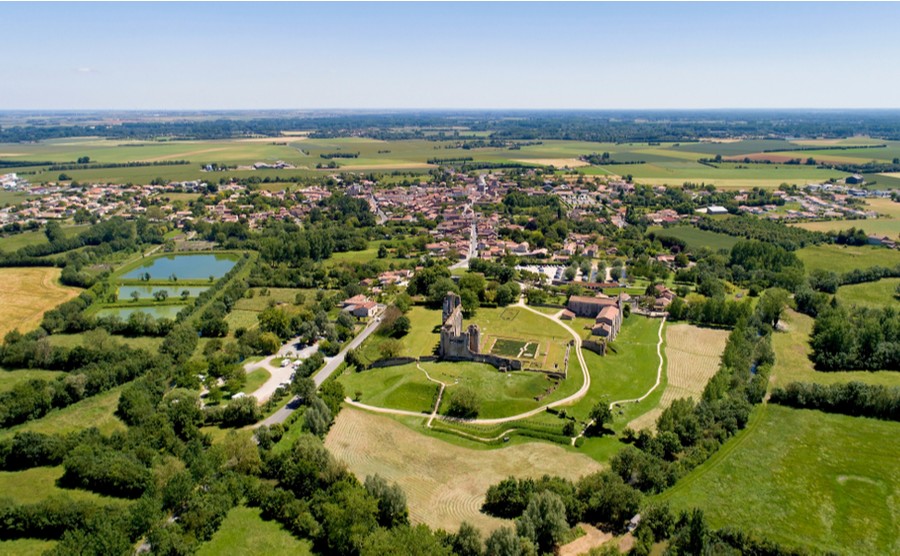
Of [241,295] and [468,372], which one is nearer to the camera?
[468,372]

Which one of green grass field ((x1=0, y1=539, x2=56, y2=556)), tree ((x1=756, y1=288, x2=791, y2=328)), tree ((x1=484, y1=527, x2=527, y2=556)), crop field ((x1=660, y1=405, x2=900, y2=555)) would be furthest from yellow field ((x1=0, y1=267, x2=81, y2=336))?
tree ((x1=756, y1=288, x2=791, y2=328))

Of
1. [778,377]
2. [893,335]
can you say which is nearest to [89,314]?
[778,377]

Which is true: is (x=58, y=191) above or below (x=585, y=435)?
above

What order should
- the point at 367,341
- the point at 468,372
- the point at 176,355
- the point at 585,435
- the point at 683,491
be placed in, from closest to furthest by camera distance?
the point at 683,491 < the point at 585,435 < the point at 468,372 < the point at 176,355 < the point at 367,341

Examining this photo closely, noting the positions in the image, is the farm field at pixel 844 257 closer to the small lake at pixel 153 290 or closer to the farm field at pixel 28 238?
the small lake at pixel 153 290

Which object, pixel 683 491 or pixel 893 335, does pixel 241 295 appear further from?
pixel 893 335

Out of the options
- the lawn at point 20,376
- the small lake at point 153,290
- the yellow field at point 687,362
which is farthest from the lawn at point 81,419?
the yellow field at point 687,362
